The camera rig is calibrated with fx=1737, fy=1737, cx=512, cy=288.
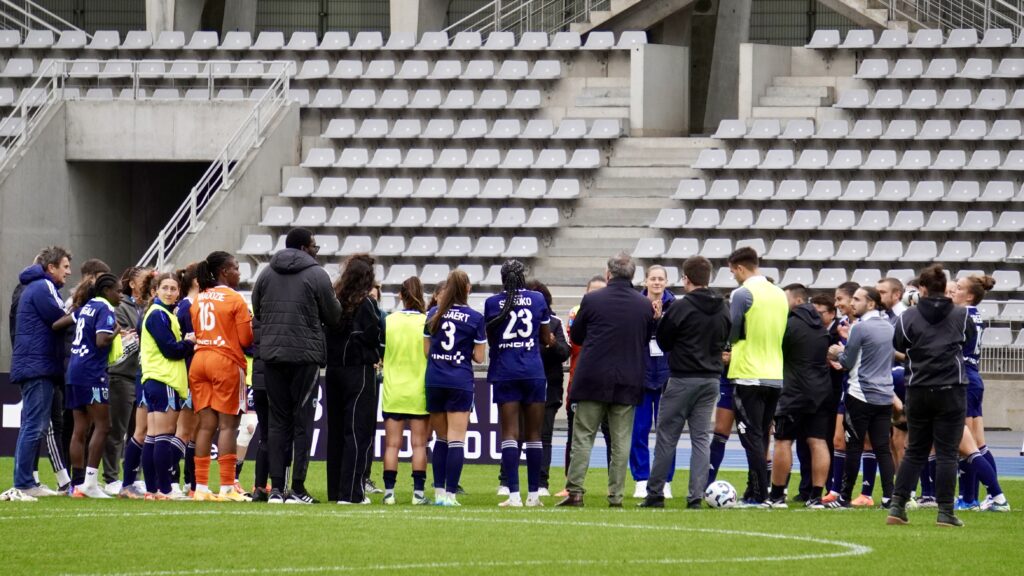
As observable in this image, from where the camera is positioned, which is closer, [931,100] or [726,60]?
[931,100]

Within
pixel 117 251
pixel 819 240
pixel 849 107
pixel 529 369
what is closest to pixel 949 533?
pixel 529 369

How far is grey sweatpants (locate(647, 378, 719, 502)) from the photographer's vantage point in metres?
13.1

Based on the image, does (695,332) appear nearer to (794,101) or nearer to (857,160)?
(857,160)

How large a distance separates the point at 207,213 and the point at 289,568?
20841 millimetres

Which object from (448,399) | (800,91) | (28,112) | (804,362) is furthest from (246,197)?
(804,362)

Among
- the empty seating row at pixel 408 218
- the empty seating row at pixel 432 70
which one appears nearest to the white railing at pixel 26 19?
the empty seating row at pixel 432 70

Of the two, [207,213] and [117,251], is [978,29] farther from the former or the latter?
[117,251]

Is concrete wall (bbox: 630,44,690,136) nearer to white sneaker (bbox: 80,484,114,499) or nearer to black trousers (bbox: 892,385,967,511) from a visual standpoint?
white sneaker (bbox: 80,484,114,499)

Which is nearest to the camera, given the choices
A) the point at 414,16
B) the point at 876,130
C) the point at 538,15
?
the point at 876,130

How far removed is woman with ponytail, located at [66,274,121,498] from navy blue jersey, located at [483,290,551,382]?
9.86ft

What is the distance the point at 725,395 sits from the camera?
14.0 m

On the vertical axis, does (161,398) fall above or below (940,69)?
below

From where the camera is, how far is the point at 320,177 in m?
30.8

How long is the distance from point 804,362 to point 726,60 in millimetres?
19935
